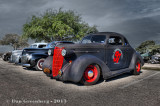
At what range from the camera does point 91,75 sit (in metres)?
3.80

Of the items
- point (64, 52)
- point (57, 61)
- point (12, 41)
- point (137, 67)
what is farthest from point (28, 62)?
point (12, 41)

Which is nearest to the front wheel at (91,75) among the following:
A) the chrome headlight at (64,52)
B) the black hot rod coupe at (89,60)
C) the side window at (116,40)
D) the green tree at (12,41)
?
the black hot rod coupe at (89,60)

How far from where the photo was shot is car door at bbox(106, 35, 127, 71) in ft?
14.3

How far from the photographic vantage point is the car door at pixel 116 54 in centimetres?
437

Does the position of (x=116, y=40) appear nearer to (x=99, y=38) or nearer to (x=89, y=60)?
(x=99, y=38)

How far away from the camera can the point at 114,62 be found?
4520 mm

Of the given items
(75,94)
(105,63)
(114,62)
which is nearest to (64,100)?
(75,94)

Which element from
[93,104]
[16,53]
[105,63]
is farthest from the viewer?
[16,53]

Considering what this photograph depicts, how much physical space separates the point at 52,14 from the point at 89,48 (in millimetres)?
21676

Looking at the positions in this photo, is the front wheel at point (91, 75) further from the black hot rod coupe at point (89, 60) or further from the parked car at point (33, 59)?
the parked car at point (33, 59)

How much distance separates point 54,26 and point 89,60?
1799cm

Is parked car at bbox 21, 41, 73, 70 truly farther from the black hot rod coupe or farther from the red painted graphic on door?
the red painted graphic on door

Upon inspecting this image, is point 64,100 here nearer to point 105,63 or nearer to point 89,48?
point 89,48

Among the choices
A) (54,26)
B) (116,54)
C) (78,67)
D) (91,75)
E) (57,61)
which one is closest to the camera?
(78,67)
